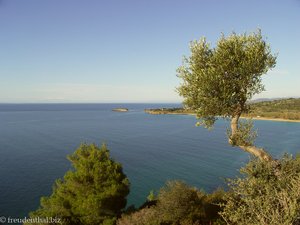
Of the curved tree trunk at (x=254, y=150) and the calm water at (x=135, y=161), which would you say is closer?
the curved tree trunk at (x=254, y=150)

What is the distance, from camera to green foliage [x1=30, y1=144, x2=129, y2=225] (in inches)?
1080

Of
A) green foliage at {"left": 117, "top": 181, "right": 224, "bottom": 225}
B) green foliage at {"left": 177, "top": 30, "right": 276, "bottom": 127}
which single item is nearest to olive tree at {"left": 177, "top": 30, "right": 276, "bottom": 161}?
green foliage at {"left": 177, "top": 30, "right": 276, "bottom": 127}

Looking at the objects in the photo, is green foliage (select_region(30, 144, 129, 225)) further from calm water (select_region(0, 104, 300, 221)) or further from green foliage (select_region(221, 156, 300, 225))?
green foliage (select_region(221, 156, 300, 225))

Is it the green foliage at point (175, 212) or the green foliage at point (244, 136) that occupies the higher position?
the green foliage at point (244, 136)

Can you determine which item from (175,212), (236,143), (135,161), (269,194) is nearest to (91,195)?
(175,212)

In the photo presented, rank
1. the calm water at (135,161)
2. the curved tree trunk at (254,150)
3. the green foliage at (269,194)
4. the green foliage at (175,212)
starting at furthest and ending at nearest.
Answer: the calm water at (135,161), the green foliage at (175,212), the curved tree trunk at (254,150), the green foliage at (269,194)

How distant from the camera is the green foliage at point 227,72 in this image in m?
17.5

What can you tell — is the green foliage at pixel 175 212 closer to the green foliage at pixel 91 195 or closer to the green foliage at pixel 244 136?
the green foliage at pixel 91 195

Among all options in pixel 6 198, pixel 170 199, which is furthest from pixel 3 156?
pixel 170 199

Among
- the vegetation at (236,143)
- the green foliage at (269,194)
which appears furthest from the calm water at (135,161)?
the green foliage at (269,194)

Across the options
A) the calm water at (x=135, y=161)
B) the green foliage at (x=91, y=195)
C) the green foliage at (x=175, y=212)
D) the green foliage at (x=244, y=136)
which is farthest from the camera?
the calm water at (x=135, y=161)

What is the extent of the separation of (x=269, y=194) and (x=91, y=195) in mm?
17964

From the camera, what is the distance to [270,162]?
1759 centimetres

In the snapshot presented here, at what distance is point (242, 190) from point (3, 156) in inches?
2867
